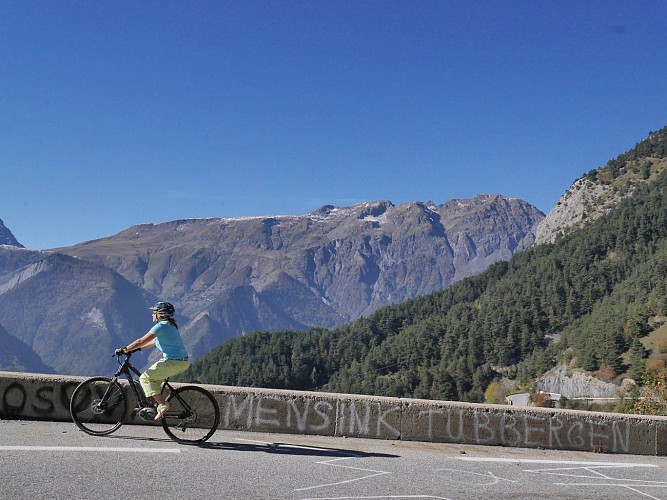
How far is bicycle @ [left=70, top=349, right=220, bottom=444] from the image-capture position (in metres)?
9.38

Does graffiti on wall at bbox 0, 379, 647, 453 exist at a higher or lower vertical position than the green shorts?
lower

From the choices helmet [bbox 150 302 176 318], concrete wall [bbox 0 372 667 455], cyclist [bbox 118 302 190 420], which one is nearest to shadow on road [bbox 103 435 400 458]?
cyclist [bbox 118 302 190 420]

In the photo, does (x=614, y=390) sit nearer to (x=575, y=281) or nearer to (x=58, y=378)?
(x=575, y=281)

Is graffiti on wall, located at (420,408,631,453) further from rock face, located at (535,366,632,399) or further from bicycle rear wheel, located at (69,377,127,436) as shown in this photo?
rock face, located at (535,366,632,399)

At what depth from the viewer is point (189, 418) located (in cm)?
950

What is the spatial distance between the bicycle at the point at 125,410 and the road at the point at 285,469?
21cm

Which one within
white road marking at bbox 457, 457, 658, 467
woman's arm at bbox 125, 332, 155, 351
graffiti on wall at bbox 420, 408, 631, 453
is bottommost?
white road marking at bbox 457, 457, 658, 467

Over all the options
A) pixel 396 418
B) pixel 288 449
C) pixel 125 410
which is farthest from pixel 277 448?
pixel 396 418

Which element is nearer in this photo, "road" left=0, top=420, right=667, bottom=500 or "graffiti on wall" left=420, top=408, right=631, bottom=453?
"road" left=0, top=420, right=667, bottom=500

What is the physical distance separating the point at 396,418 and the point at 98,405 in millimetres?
4736

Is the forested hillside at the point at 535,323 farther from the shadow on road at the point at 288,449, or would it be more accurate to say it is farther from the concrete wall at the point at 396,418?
the shadow on road at the point at 288,449

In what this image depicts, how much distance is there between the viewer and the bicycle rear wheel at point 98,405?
9.44 meters

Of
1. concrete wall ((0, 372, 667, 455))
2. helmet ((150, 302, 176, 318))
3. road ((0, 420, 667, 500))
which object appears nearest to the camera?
road ((0, 420, 667, 500))

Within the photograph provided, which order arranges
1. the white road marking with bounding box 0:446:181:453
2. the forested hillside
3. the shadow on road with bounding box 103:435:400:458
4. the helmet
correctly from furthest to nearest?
the forested hillside, the helmet, the shadow on road with bounding box 103:435:400:458, the white road marking with bounding box 0:446:181:453
